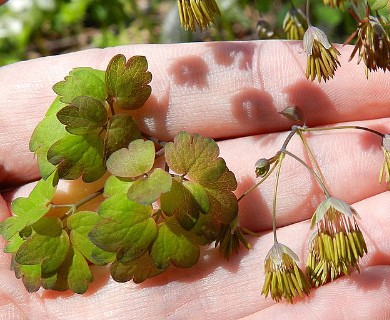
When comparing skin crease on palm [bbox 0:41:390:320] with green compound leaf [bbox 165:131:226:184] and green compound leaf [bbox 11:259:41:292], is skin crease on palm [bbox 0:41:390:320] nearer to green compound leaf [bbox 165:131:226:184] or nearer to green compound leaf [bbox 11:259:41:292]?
green compound leaf [bbox 11:259:41:292]

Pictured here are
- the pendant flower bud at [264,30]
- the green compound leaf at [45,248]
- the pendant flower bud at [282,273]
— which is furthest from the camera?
the pendant flower bud at [264,30]

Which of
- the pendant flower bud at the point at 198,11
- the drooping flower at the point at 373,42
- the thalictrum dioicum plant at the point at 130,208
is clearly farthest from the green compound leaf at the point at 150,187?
the drooping flower at the point at 373,42

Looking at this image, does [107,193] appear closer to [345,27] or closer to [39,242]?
[39,242]

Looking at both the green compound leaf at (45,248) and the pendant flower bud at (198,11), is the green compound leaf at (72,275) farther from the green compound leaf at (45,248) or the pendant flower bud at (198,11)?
the pendant flower bud at (198,11)

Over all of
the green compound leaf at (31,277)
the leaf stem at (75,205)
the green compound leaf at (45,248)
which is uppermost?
the leaf stem at (75,205)

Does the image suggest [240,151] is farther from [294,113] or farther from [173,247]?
[173,247]

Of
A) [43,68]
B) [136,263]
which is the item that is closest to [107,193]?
[136,263]
